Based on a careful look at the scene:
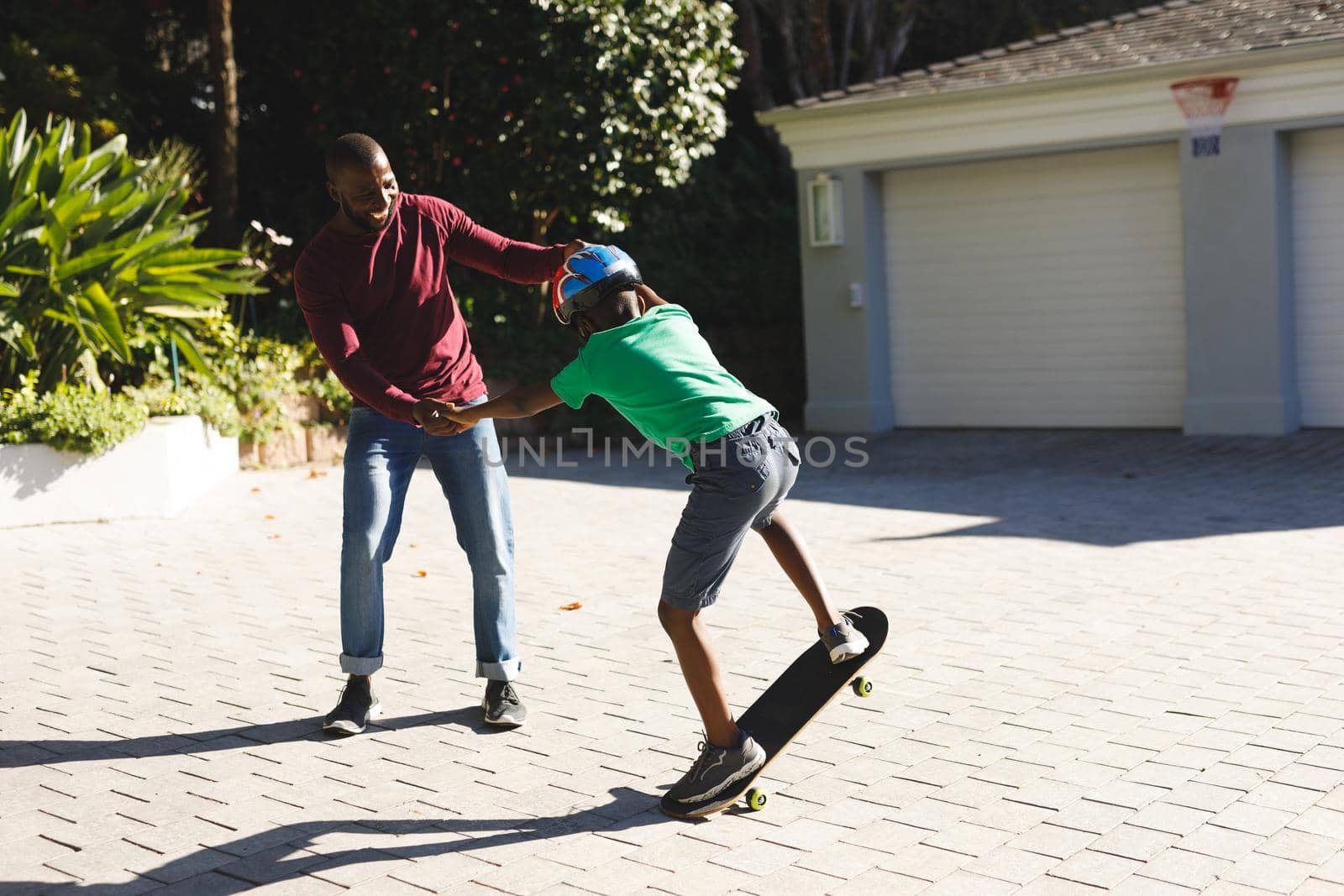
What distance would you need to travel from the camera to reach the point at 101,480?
30.7 ft

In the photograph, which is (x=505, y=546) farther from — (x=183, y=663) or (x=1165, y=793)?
(x=1165, y=793)

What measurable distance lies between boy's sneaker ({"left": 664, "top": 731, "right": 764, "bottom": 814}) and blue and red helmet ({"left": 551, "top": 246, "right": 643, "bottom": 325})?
129 cm

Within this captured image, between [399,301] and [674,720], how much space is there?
1711 millimetres

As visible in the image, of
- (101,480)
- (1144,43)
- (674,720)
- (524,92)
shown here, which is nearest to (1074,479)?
(1144,43)

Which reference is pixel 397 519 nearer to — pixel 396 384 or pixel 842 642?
pixel 396 384

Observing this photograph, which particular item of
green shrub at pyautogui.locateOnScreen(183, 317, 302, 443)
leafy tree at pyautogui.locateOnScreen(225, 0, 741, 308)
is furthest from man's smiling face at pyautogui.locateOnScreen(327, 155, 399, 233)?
leafy tree at pyautogui.locateOnScreen(225, 0, 741, 308)

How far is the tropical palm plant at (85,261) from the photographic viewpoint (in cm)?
969

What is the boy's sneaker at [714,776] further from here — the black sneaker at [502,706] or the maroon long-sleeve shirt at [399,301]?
the maroon long-sleeve shirt at [399,301]

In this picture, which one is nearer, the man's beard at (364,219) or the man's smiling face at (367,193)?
the man's smiling face at (367,193)

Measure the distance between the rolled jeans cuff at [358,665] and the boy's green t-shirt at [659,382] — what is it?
4.69 feet

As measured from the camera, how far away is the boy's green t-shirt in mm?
3912

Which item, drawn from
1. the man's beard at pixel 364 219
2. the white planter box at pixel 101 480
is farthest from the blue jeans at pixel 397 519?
the white planter box at pixel 101 480

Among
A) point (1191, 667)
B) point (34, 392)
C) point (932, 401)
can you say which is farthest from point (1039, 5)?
point (1191, 667)

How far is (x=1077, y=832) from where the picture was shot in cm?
373
